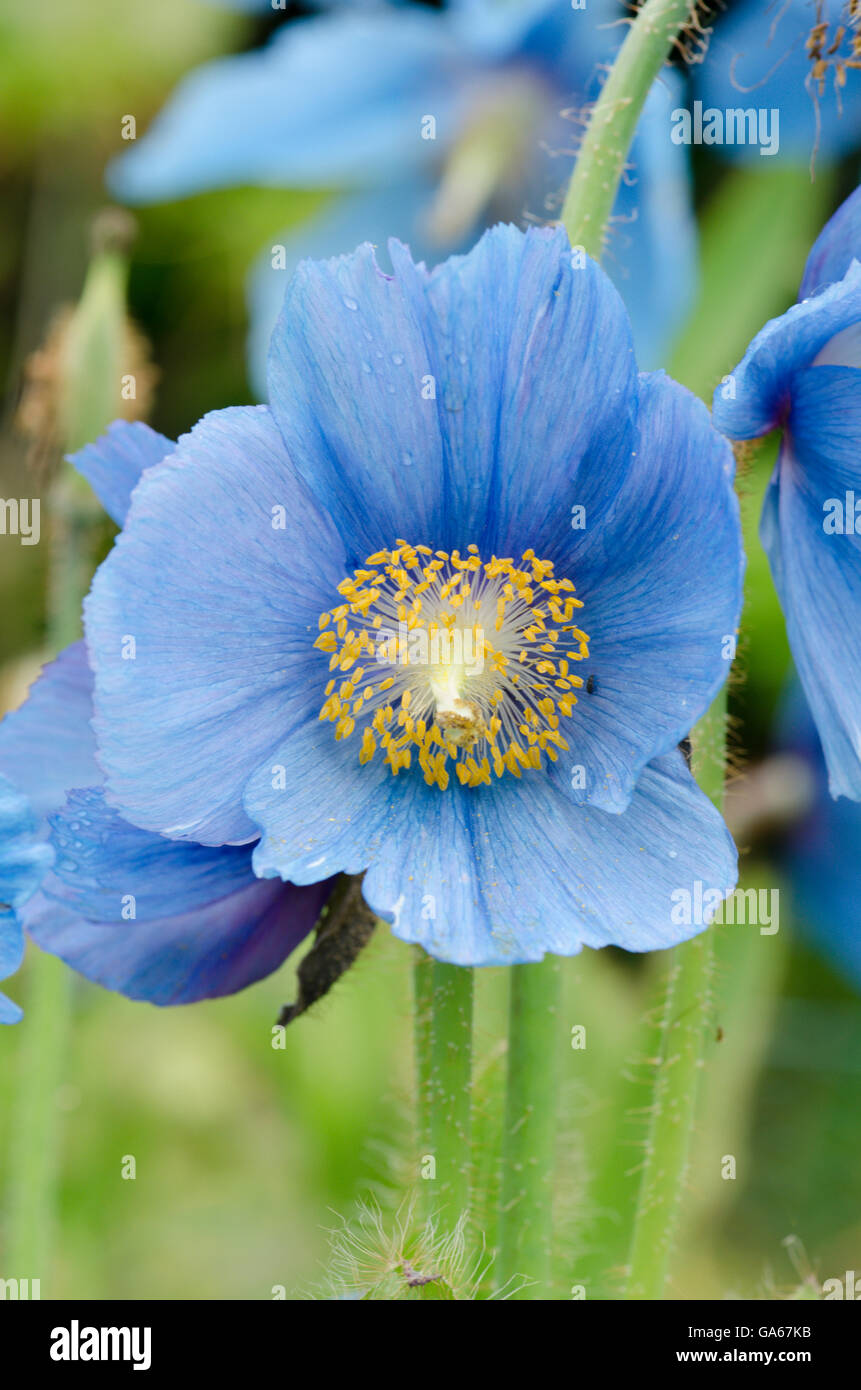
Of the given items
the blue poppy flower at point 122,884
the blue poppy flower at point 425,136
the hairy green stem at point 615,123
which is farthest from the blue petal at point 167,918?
the blue poppy flower at point 425,136

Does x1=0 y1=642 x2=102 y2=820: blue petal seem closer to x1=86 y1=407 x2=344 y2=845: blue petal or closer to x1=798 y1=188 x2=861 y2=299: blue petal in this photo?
x1=86 y1=407 x2=344 y2=845: blue petal

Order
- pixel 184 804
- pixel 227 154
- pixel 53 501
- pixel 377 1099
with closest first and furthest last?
1. pixel 184 804
2. pixel 53 501
3. pixel 227 154
4. pixel 377 1099

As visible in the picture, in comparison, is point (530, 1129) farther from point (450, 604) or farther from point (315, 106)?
point (315, 106)

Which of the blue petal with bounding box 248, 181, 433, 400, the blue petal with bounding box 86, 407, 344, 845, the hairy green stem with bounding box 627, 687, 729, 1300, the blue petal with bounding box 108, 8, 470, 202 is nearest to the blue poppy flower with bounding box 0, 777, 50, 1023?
the blue petal with bounding box 86, 407, 344, 845

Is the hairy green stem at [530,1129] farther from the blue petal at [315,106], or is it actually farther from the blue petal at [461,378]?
the blue petal at [315,106]

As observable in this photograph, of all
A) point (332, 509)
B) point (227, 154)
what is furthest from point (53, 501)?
point (332, 509)
